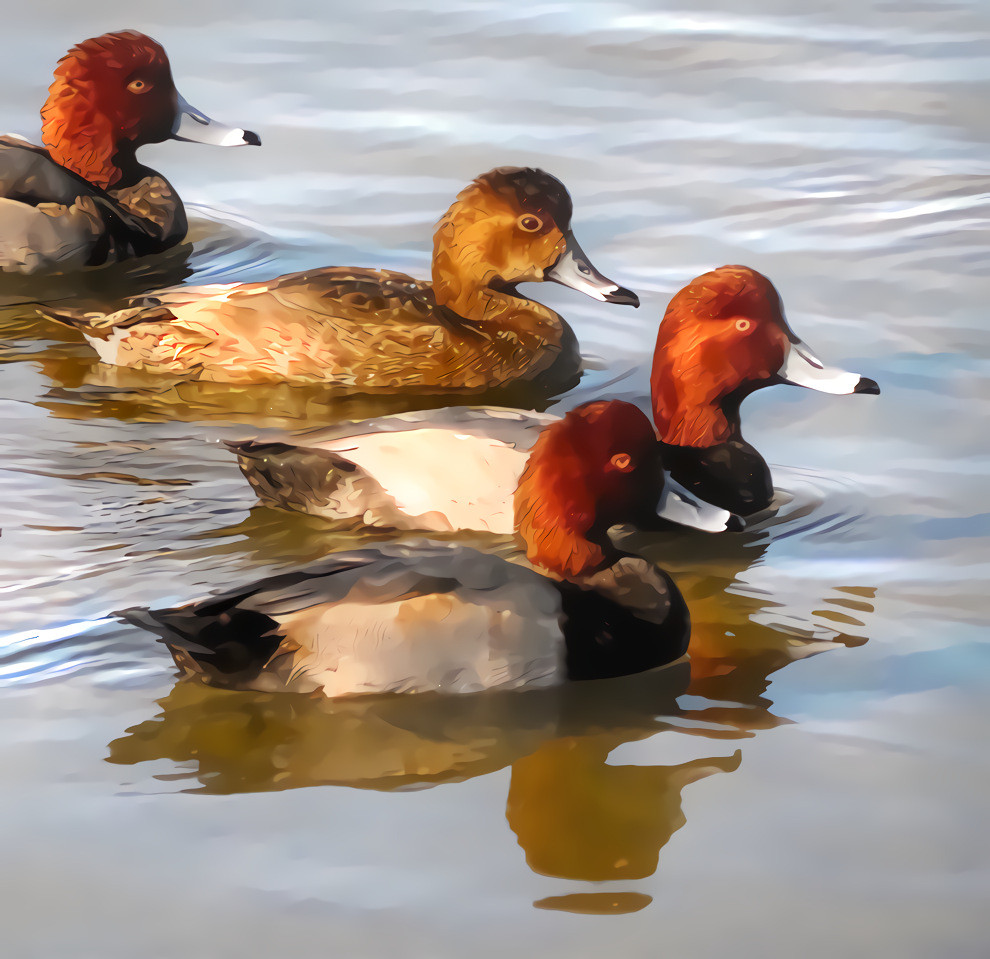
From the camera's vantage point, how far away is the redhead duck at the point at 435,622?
4309 millimetres

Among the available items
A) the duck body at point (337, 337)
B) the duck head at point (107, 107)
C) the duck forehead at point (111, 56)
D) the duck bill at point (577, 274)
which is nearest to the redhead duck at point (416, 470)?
the duck body at point (337, 337)

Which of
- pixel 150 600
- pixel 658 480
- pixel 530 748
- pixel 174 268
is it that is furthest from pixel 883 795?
pixel 174 268

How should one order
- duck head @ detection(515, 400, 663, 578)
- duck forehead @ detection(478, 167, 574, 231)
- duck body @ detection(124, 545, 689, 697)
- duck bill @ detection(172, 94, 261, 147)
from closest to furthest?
duck body @ detection(124, 545, 689, 697), duck head @ detection(515, 400, 663, 578), duck forehead @ detection(478, 167, 574, 231), duck bill @ detection(172, 94, 261, 147)

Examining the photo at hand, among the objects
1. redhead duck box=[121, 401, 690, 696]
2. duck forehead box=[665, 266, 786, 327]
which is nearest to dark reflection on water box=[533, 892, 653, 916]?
redhead duck box=[121, 401, 690, 696]

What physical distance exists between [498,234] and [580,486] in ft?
7.82

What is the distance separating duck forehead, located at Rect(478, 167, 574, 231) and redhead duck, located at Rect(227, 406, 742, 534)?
1.51 m

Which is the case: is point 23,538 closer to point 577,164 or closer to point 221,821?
point 221,821

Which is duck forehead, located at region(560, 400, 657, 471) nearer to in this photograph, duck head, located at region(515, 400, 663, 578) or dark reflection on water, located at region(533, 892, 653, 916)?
duck head, located at region(515, 400, 663, 578)

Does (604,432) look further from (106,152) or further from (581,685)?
(106,152)

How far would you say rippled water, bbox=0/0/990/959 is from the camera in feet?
12.4

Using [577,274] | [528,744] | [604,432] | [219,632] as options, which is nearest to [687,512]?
[604,432]

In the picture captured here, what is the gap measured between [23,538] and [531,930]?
2574 millimetres

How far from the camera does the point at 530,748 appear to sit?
4.36 metres

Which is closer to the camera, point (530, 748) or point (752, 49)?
point (530, 748)
